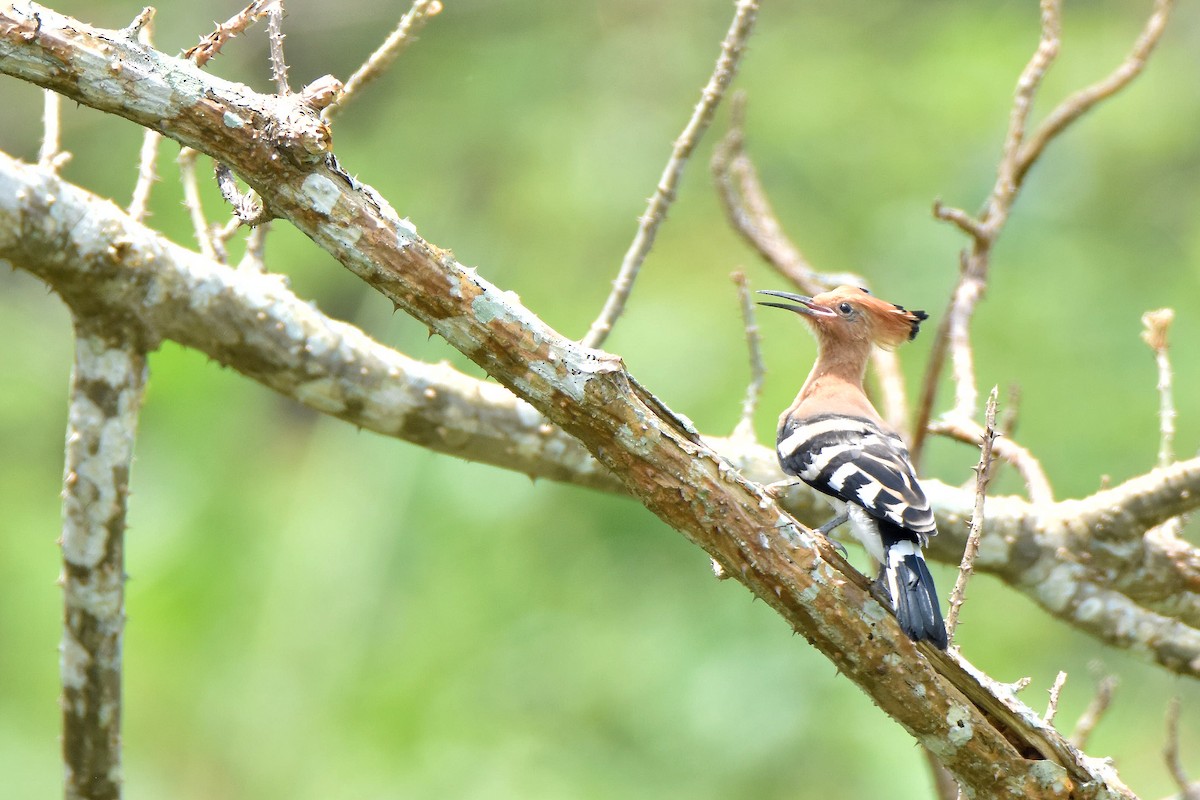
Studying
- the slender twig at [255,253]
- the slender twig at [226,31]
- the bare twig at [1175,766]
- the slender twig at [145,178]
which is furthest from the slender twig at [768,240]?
the slender twig at [226,31]

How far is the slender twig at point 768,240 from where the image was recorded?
4371mm

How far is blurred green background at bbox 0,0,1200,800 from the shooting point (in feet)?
17.0

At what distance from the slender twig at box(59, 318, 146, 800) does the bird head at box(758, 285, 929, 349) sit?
1.90 metres

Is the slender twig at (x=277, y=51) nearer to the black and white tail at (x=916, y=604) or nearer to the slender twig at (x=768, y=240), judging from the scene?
the black and white tail at (x=916, y=604)

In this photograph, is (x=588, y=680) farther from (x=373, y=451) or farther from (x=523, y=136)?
(x=523, y=136)

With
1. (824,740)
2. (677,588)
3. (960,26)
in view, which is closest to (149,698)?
(677,588)

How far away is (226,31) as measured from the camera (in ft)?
7.57

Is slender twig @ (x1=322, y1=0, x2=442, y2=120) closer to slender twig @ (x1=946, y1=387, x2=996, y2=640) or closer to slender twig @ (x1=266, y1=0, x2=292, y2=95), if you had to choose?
Answer: slender twig @ (x1=266, y1=0, x2=292, y2=95)

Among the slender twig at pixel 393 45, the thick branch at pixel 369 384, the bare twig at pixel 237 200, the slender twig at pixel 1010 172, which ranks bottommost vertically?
the bare twig at pixel 237 200

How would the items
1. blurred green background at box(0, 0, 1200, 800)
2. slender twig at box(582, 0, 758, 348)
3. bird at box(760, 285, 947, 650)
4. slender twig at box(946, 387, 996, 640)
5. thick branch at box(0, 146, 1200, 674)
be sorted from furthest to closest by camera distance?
1. blurred green background at box(0, 0, 1200, 800)
2. slender twig at box(582, 0, 758, 348)
3. thick branch at box(0, 146, 1200, 674)
4. bird at box(760, 285, 947, 650)
5. slender twig at box(946, 387, 996, 640)

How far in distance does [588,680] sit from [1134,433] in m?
2.73

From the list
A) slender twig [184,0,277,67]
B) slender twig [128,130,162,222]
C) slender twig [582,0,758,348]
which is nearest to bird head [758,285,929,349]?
slender twig [582,0,758,348]

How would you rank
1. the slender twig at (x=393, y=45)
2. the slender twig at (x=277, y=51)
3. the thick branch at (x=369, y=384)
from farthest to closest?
the slender twig at (x=393, y=45)
the thick branch at (x=369, y=384)
the slender twig at (x=277, y=51)

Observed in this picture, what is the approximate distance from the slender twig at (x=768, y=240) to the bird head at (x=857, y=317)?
0.29 m
